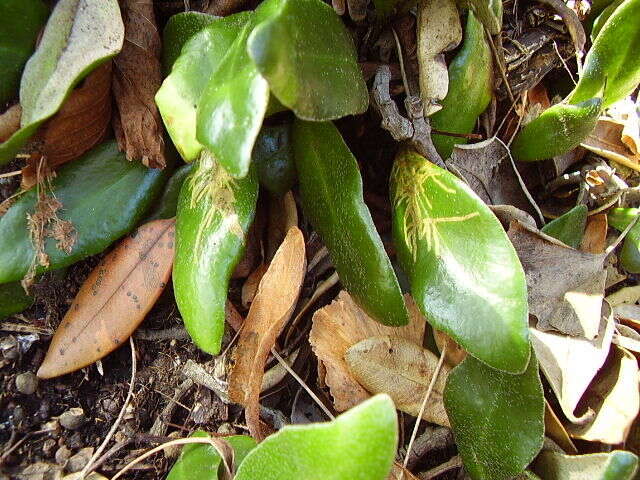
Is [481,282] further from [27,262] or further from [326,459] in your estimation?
[27,262]

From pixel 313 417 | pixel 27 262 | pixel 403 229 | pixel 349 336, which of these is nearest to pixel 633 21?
pixel 403 229

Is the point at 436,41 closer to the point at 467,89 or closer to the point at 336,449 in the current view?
the point at 467,89

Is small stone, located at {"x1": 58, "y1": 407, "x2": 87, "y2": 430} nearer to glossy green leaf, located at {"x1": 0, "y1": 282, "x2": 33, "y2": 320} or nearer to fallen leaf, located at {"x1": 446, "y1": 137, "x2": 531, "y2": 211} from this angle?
glossy green leaf, located at {"x1": 0, "y1": 282, "x2": 33, "y2": 320}

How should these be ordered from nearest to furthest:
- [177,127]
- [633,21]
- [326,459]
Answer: [326,459] < [177,127] < [633,21]

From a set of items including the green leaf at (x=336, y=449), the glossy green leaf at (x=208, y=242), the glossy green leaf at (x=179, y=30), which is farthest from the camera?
the glossy green leaf at (x=179, y=30)

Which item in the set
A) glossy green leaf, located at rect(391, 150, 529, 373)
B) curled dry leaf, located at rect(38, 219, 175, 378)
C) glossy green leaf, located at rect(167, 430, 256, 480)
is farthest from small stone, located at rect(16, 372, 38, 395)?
glossy green leaf, located at rect(391, 150, 529, 373)

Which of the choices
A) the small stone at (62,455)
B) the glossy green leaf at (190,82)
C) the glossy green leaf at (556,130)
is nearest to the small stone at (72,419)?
the small stone at (62,455)

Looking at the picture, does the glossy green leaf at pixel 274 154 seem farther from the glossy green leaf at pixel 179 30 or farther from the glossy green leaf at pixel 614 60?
the glossy green leaf at pixel 614 60
